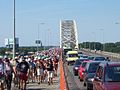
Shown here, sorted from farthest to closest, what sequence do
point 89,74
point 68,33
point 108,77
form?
point 68,33 < point 89,74 < point 108,77

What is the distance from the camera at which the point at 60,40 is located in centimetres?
15512

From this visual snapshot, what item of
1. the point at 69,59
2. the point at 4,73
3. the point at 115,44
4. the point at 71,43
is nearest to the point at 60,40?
the point at 71,43

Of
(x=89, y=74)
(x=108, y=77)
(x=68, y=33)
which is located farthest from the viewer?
(x=68, y=33)

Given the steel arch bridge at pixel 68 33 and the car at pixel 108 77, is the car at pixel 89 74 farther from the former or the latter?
the steel arch bridge at pixel 68 33

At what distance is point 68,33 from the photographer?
169000mm

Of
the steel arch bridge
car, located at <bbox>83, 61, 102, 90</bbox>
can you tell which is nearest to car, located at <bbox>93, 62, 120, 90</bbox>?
car, located at <bbox>83, 61, 102, 90</bbox>

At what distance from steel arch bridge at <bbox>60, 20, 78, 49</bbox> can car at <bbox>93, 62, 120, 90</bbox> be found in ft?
435

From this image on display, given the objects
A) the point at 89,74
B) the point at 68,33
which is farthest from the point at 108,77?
the point at 68,33

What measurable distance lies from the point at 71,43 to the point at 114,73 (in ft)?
447

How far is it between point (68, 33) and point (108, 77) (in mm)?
156369

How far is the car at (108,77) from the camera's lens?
1178 cm

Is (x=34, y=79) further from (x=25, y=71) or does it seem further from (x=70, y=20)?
(x=70, y=20)

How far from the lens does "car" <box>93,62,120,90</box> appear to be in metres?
11.8

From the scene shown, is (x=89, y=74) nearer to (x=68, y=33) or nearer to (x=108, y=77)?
(x=108, y=77)
